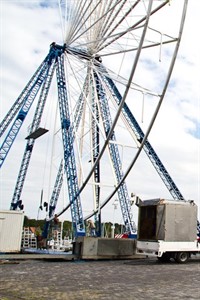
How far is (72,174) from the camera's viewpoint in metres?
37.4

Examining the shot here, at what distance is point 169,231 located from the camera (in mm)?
22391

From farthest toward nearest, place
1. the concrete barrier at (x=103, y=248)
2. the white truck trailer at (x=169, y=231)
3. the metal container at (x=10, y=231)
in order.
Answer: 1. the metal container at (x=10, y=231)
2. the concrete barrier at (x=103, y=248)
3. the white truck trailer at (x=169, y=231)

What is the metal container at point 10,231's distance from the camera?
85.9ft

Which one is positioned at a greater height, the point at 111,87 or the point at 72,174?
the point at 111,87

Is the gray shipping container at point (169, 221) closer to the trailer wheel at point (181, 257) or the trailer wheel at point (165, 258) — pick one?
the trailer wheel at point (181, 257)

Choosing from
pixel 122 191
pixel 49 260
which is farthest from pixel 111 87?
pixel 49 260

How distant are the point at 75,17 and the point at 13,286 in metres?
23.8

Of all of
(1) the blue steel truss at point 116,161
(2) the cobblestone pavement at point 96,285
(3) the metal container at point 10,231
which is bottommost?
(2) the cobblestone pavement at point 96,285

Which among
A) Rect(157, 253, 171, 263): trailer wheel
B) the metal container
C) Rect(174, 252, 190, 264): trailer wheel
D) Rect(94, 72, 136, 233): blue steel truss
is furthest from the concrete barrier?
Rect(94, 72, 136, 233): blue steel truss

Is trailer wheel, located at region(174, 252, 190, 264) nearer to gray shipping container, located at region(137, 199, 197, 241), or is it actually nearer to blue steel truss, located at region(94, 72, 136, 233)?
gray shipping container, located at region(137, 199, 197, 241)

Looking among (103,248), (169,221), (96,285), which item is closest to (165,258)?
(169,221)

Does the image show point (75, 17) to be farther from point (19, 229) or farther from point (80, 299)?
point (80, 299)

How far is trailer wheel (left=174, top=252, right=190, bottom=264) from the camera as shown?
75.5ft

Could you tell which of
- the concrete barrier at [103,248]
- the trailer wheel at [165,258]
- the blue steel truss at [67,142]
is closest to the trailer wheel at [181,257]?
the trailer wheel at [165,258]
